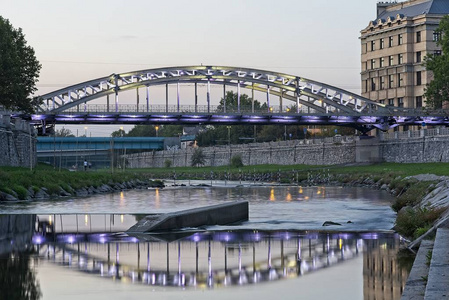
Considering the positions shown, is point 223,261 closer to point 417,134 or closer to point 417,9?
point 417,134

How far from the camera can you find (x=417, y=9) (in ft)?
473

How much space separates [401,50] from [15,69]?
8542 centimetres

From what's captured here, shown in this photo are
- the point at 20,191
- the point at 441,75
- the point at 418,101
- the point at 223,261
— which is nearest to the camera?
the point at 223,261

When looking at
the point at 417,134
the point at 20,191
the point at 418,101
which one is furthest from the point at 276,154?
the point at 20,191

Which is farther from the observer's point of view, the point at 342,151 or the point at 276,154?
the point at 276,154

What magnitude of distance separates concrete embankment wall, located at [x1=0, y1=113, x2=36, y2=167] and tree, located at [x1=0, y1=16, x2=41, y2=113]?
2.05 meters

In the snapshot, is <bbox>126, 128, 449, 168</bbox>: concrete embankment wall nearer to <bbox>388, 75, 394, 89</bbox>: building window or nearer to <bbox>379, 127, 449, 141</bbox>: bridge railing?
<bbox>379, 127, 449, 141</bbox>: bridge railing

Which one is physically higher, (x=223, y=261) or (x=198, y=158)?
(x=198, y=158)

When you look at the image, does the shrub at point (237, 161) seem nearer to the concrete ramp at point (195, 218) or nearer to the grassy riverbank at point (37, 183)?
the grassy riverbank at point (37, 183)

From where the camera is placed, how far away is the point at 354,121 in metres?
122

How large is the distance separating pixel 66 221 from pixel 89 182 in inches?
1230

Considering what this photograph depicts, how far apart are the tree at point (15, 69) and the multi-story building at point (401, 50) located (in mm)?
75781

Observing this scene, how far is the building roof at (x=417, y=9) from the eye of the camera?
140125mm

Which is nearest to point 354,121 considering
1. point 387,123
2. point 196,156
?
point 387,123
